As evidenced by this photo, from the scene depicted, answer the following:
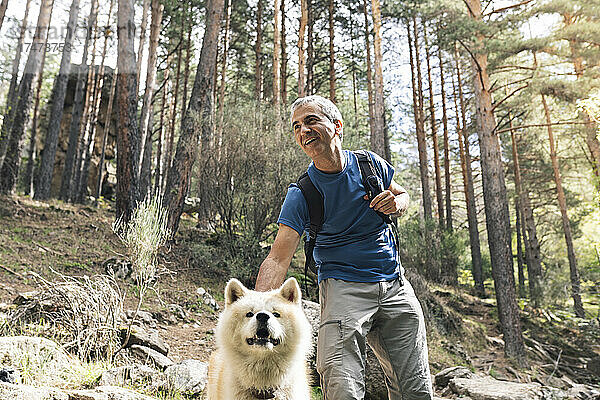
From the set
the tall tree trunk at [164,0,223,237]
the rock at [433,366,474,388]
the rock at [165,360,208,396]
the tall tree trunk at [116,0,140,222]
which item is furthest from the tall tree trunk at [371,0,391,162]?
the rock at [165,360,208,396]

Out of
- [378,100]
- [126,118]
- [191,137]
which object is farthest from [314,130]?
[378,100]

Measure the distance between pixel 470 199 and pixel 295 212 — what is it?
63.3ft

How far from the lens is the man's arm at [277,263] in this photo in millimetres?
2467

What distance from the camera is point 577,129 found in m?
15.4

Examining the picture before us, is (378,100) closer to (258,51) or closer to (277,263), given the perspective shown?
(258,51)

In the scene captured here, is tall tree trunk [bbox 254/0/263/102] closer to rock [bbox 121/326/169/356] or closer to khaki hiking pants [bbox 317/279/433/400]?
rock [bbox 121/326/169/356]

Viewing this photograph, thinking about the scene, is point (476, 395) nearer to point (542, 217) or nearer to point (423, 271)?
point (423, 271)

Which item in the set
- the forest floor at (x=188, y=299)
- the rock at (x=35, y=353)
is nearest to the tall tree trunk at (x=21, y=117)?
the forest floor at (x=188, y=299)

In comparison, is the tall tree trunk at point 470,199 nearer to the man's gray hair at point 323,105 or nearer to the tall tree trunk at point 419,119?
the tall tree trunk at point 419,119

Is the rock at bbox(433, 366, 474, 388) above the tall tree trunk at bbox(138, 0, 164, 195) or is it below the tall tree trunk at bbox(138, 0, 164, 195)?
below

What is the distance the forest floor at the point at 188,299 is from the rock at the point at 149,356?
2.33 feet

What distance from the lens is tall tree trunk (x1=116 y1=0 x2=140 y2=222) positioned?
10.6 m

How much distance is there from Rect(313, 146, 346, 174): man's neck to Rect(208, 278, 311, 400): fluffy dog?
2.59 ft

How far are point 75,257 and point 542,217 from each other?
24.8m
